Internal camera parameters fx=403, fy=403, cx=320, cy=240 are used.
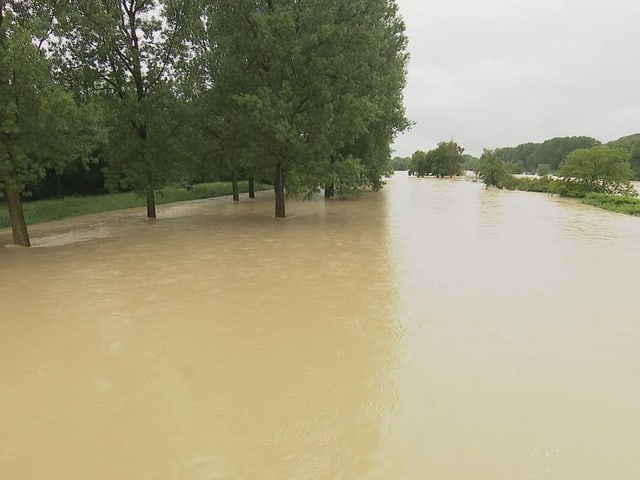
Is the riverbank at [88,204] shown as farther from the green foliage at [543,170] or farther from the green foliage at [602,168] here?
the green foliage at [543,170]

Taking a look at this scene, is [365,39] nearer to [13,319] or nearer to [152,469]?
[13,319]

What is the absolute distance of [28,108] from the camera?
450 inches

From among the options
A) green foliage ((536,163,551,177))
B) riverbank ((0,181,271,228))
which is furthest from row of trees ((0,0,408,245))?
green foliage ((536,163,551,177))

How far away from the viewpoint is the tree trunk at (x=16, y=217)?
12797 mm

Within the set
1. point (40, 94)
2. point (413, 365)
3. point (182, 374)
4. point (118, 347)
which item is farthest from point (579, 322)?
point (40, 94)

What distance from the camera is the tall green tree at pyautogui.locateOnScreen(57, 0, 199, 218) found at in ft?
57.3

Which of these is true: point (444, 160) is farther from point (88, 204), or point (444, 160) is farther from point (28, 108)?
point (28, 108)

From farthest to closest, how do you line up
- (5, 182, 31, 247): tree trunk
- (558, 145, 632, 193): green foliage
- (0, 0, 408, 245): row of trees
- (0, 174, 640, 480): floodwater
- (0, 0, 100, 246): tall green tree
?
(558, 145, 632, 193): green foliage → (0, 0, 408, 245): row of trees → (5, 182, 31, 247): tree trunk → (0, 0, 100, 246): tall green tree → (0, 174, 640, 480): floodwater

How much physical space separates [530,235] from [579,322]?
32.3 ft

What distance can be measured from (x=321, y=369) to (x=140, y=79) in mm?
18203

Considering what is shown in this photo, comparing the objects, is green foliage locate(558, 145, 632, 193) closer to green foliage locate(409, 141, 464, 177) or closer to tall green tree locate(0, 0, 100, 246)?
tall green tree locate(0, 0, 100, 246)

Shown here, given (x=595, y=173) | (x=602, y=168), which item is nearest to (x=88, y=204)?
(x=595, y=173)

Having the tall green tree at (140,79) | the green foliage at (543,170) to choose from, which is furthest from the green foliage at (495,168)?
the tall green tree at (140,79)

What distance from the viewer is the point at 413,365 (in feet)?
16.5
